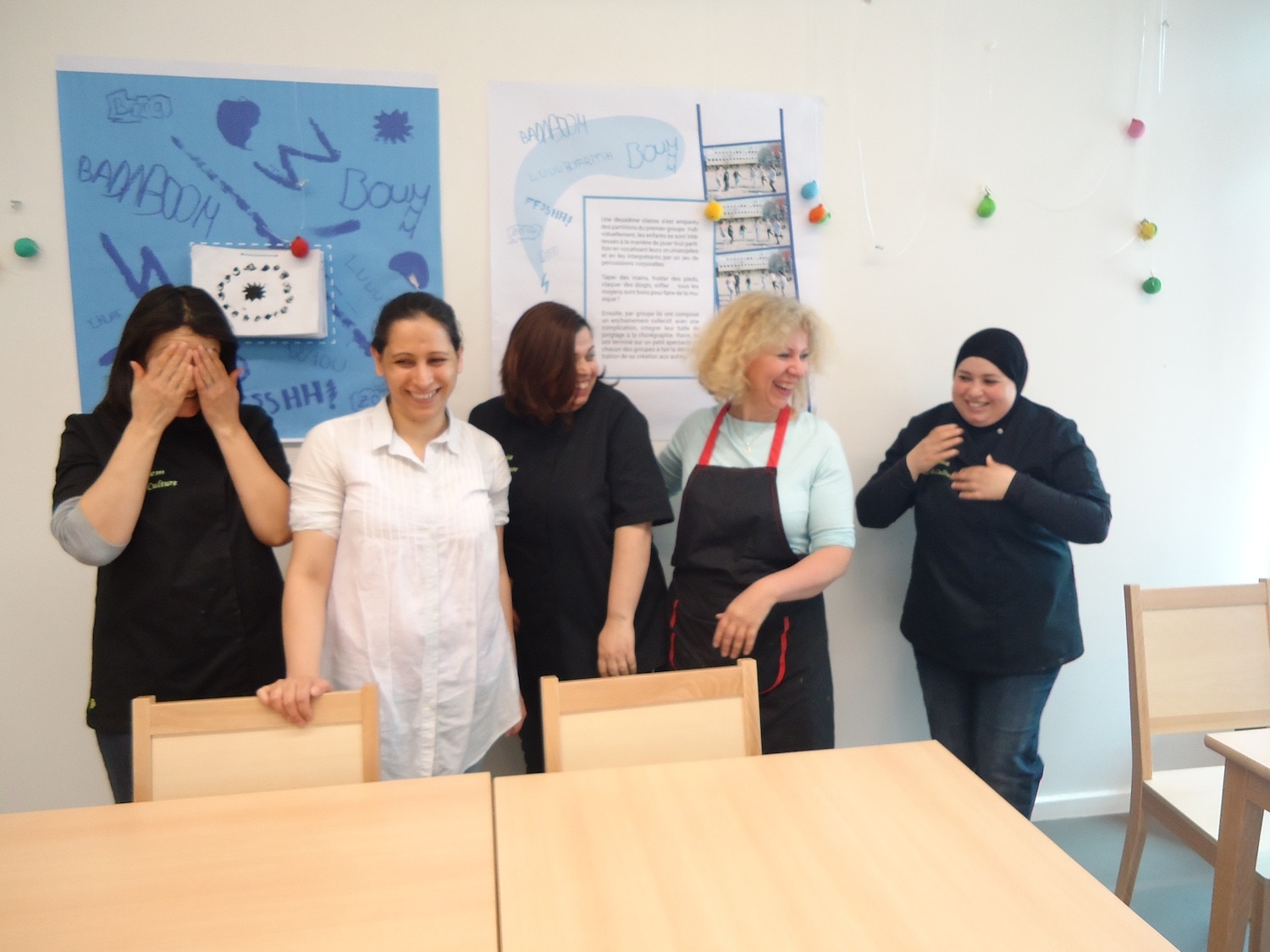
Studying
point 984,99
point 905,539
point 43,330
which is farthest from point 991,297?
point 43,330

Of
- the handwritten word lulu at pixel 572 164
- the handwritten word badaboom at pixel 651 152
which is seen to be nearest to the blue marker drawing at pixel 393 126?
the handwritten word lulu at pixel 572 164

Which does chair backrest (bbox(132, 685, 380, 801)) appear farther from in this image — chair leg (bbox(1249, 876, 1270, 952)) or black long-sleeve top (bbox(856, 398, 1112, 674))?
chair leg (bbox(1249, 876, 1270, 952))

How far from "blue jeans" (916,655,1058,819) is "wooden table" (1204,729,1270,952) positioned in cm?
49

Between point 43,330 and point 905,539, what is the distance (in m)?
2.38

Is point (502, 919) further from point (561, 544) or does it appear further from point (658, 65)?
point (658, 65)

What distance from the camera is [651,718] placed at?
4.76 feet

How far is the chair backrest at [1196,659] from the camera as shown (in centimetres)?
177

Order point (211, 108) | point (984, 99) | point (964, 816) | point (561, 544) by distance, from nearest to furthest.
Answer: point (964, 816) → point (561, 544) → point (211, 108) → point (984, 99)

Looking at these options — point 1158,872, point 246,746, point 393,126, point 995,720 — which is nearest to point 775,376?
point 995,720

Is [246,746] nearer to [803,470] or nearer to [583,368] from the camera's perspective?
[583,368]

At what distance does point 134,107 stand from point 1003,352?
7.17 feet

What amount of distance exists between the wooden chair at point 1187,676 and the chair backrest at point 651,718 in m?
0.97

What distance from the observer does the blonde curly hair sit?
1812 mm

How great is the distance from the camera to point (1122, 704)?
2.53 metres
